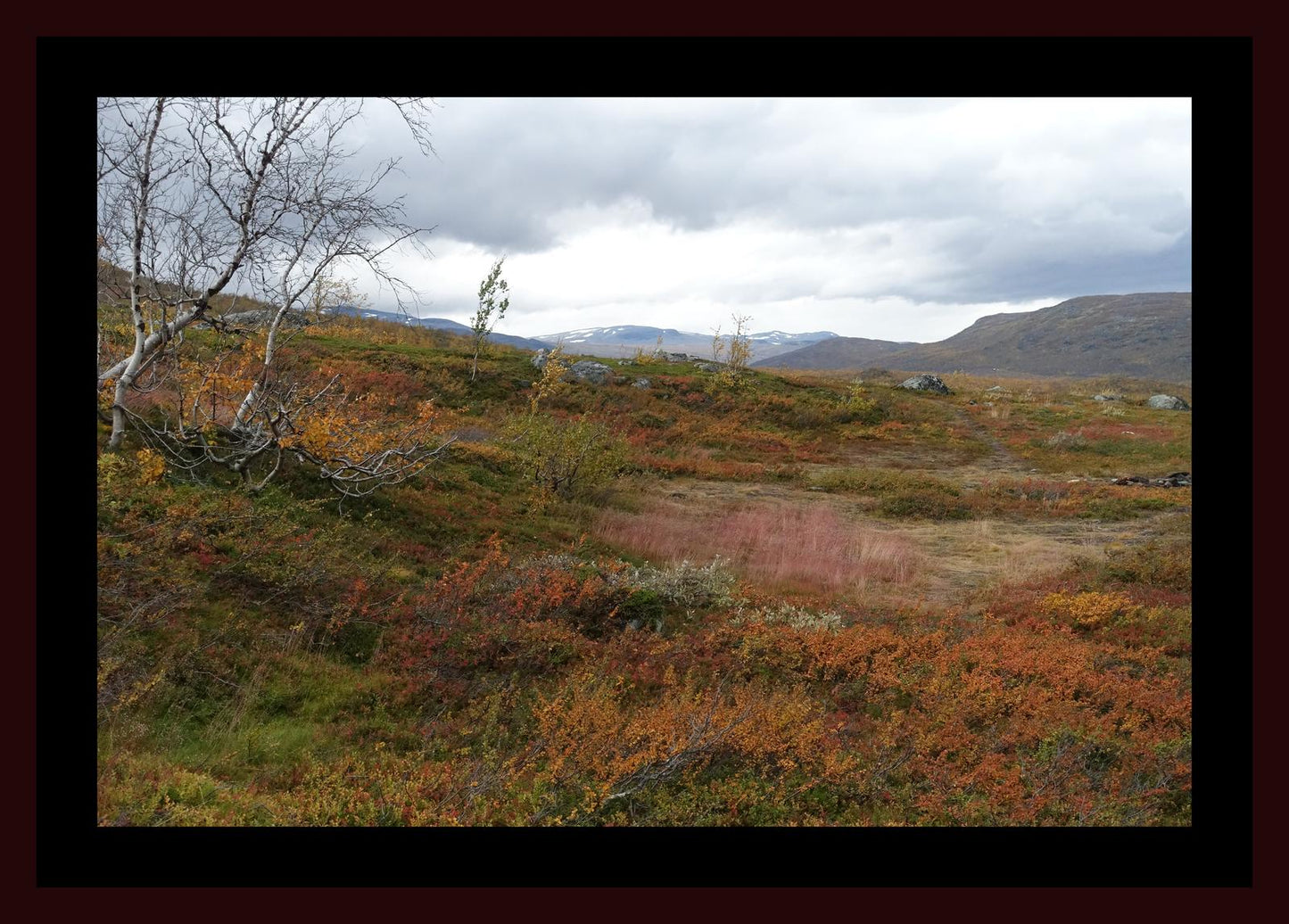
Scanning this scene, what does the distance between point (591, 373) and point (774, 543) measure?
23.3m

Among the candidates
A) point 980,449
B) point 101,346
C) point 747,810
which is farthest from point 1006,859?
point 980,449

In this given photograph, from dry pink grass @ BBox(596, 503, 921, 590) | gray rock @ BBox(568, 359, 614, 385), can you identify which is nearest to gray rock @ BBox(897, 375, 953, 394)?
gray rock @ BBox(568, 359, 614, 385)

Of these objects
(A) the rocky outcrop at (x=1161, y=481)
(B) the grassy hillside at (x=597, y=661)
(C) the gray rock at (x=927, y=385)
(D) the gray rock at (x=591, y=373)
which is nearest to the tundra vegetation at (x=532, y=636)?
(B) the grassy hillside at (x=597, y=661)

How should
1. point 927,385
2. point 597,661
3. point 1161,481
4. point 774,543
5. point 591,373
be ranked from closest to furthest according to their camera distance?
point 597,661, point 774,543, point 1161,481, point 591,373, point 927,385

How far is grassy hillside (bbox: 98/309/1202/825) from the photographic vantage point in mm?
4645

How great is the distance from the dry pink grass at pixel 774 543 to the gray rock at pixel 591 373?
1897 centimetres

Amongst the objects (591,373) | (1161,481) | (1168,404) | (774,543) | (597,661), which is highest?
(591,373)

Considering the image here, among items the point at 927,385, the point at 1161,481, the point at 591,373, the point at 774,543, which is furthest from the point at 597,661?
the point at 927,385

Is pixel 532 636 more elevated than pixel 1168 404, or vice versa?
pixel 1168 404

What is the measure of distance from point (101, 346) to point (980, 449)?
1169 inches

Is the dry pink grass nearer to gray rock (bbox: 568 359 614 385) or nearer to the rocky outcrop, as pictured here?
the rocky outcrop

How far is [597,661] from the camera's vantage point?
7.22 m

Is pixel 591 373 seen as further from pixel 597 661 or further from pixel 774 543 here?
pixel 597 661
